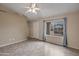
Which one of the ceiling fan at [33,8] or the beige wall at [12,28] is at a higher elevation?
the ceiling fan at [33,8]

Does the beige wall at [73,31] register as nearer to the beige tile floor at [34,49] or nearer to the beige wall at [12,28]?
the beige tile floor at [34,49]

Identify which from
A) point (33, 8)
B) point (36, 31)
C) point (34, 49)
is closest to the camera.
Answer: point (33, 8)

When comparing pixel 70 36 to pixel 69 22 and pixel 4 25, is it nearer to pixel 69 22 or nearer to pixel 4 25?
pixel 69 22

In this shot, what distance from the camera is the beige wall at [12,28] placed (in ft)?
Answer: 8.12

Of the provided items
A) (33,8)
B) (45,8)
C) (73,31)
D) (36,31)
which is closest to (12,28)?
(36,31)

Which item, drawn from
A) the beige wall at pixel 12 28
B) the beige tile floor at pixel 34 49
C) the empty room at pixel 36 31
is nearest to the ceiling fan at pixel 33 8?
the empty room at pixel 36 31

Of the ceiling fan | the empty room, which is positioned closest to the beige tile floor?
the empty room

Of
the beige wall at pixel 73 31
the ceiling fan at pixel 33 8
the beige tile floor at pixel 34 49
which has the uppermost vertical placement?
the ceiling fan at pixel 33 8

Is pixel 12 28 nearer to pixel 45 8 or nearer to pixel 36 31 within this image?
pixel 36 31

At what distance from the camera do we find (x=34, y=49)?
256 centimetres

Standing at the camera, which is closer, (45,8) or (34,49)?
(45,8)

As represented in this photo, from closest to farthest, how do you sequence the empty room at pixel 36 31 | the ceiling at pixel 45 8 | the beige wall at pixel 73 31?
1. the ceiling at pixel 45 8
2. the empty room at pixel 36 31
3. the beige wall at pixel 73 31

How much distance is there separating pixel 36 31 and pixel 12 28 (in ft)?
2.21

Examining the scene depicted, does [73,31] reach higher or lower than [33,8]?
lower
